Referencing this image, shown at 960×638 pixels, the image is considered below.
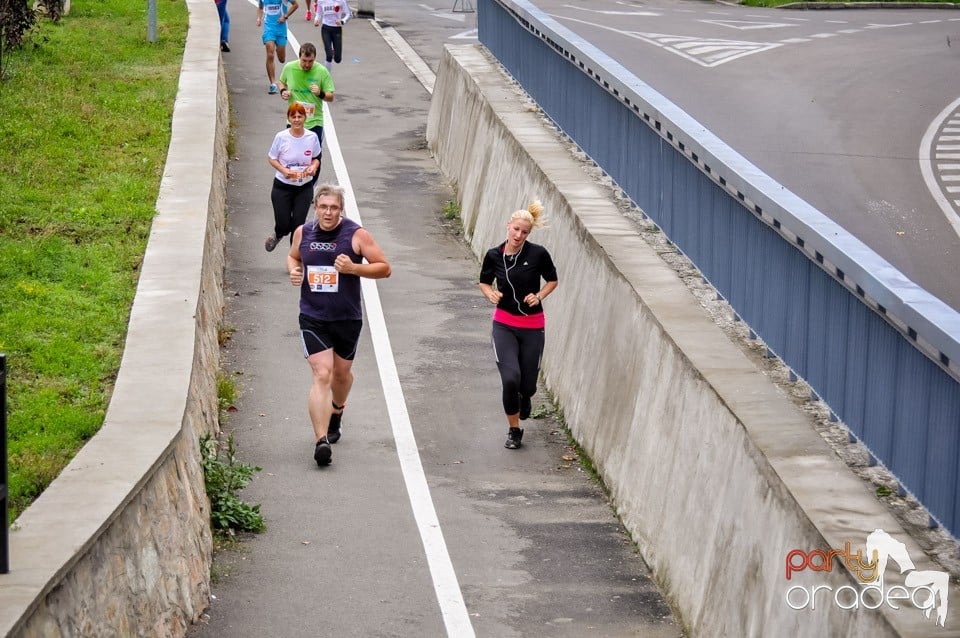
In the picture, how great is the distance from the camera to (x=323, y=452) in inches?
437

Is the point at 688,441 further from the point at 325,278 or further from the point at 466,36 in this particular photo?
the point at 466,36

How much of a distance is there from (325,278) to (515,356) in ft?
5.51

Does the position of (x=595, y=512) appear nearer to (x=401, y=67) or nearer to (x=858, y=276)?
(x=858, y=276)

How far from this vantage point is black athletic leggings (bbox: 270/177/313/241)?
15.5 metres

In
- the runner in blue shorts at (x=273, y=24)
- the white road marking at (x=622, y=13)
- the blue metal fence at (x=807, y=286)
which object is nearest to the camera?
the blue metal fence at (x=807, y=286)

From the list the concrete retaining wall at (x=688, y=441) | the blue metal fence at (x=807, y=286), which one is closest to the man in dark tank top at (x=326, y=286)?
the concrete retaining wall at (x=688, y=441)

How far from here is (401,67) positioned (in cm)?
2978

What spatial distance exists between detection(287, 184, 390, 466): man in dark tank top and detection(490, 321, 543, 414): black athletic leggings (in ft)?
3.97

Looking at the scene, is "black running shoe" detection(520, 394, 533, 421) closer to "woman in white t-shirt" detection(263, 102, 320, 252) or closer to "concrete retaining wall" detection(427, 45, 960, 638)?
"concrete retaining wall" detection(427, 45, 960, 638)

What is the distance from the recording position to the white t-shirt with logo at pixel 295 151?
15.3m

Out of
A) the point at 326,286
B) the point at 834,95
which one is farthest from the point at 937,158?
the point at 326,286

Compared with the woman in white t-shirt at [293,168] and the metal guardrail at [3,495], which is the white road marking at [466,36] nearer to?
the woman in white t-shirt at [293,168]

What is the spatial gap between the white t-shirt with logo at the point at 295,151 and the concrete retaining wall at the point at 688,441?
2249 millimetres

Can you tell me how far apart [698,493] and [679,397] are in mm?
859
